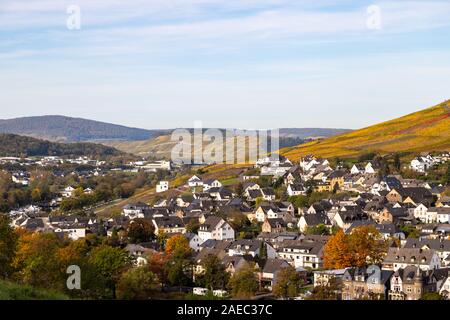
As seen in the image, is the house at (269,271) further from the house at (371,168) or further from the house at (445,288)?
the house at (371,168)

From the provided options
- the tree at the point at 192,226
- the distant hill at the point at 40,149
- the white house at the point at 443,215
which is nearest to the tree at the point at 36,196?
the tree at the point at 192,226

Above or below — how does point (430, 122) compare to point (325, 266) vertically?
above

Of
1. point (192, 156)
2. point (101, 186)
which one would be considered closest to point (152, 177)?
point (101, 186)

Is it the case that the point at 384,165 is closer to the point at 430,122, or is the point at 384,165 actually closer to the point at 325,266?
the point at 325,266

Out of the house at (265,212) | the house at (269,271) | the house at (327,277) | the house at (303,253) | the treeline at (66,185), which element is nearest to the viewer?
the house at (327,277)

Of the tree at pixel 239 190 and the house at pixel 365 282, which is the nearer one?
the house at pixel 365 282

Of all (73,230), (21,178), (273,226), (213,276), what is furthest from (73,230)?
(21,178)

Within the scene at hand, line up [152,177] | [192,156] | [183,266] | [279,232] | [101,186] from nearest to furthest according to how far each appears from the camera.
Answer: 1. [183,266]
2. [279,232]
3. [101,186]
4. [152,177]
5. [192,156]
